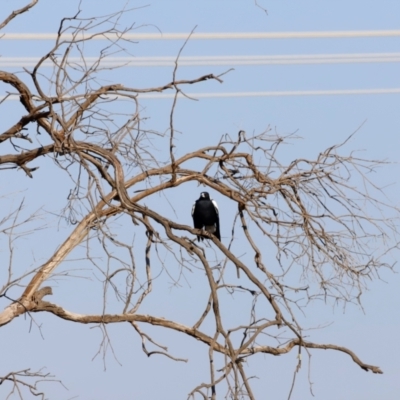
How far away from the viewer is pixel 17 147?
18.6 feet

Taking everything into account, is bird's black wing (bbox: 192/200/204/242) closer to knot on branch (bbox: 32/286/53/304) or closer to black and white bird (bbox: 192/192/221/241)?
black and white bird (bbox: 192/192/221/241)

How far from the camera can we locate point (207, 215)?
810cm

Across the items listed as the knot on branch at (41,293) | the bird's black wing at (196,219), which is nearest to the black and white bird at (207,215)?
the bird's black wing at (196,219)

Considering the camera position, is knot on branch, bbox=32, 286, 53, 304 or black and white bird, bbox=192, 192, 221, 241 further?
black and white bird, bbox=192, 192, 221, 241

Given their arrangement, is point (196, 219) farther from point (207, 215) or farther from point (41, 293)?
point (41, 293)

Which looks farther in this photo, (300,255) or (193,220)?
(193,220)

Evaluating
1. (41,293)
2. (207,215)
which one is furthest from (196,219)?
(41,293)

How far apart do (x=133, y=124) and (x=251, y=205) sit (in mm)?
1011

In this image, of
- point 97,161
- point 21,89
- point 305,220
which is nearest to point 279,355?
point 305,220

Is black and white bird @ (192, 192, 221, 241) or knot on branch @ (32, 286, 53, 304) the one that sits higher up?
black and white bird @ (192, 192, 221, 241)

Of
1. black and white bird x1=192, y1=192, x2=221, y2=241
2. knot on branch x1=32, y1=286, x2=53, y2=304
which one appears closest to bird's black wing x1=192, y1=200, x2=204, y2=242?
black and white bird x1=192, y1=192, x2=221, y2=241

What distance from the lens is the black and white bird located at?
8078mm

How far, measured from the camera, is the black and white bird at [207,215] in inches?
318

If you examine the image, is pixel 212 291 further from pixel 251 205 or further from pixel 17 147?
pixel 17 147
